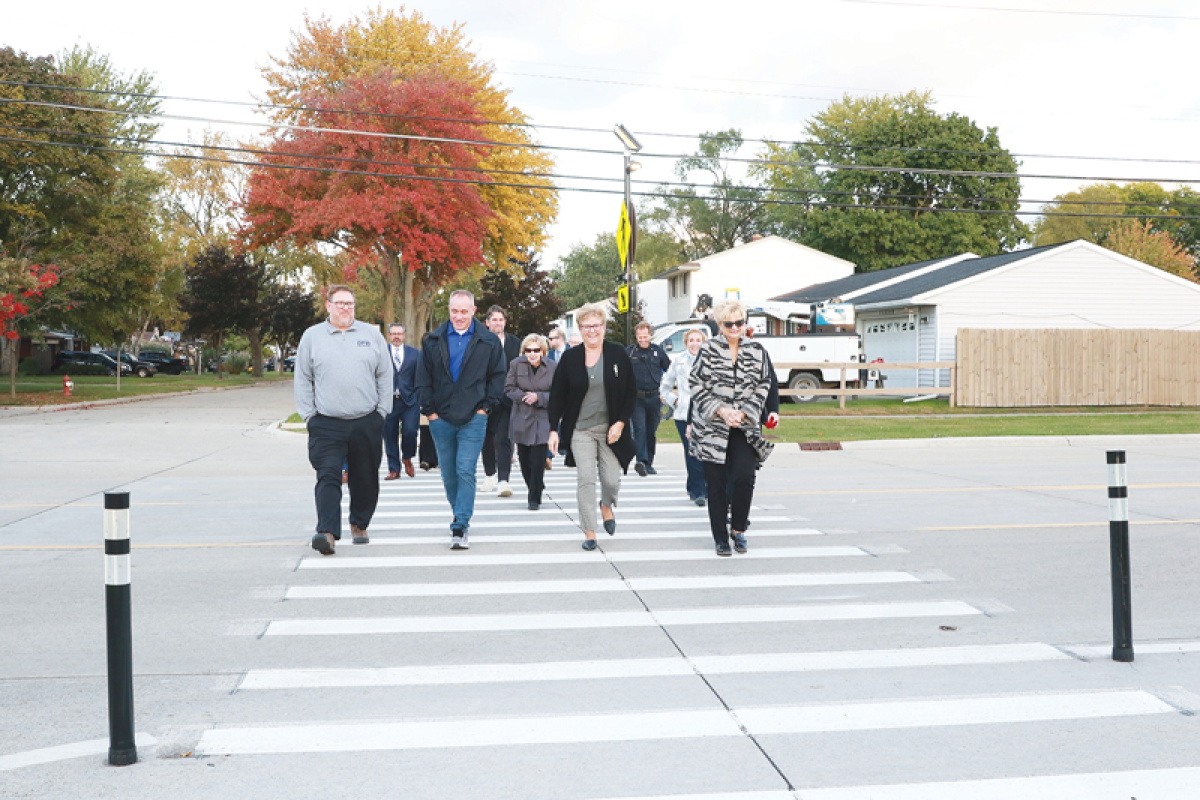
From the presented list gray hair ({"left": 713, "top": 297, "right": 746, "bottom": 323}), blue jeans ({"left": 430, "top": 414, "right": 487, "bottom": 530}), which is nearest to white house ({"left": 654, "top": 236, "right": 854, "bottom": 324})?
blue jeans ({"left": 430, "top": 414, "right": 487, "bottom": 530})

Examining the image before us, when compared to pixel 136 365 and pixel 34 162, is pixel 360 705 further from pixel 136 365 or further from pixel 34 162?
pixel 136 365

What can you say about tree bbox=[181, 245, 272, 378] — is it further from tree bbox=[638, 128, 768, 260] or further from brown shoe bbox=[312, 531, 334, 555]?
brown shoe bbox=[312, 531, 334, 555]

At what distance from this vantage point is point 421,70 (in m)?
38.7

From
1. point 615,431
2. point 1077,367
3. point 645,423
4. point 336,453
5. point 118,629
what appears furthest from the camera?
point 1077,367

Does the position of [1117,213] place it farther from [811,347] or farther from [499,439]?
[499,439]

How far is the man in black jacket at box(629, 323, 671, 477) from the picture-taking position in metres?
13.9

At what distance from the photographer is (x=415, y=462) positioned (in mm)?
16812

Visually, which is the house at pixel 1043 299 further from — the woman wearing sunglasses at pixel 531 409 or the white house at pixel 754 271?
the woman wearing sunglasses at pixel 531 409

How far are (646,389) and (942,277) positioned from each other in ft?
83.8

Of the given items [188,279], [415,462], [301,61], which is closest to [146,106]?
[188,279]

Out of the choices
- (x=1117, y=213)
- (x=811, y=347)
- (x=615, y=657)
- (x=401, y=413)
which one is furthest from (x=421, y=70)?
(x=1117, y=213)

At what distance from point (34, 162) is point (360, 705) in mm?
36925

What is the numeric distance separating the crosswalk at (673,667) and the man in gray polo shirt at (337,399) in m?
0.51

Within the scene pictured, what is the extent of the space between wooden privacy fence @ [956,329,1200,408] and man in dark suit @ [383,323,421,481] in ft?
64.8
